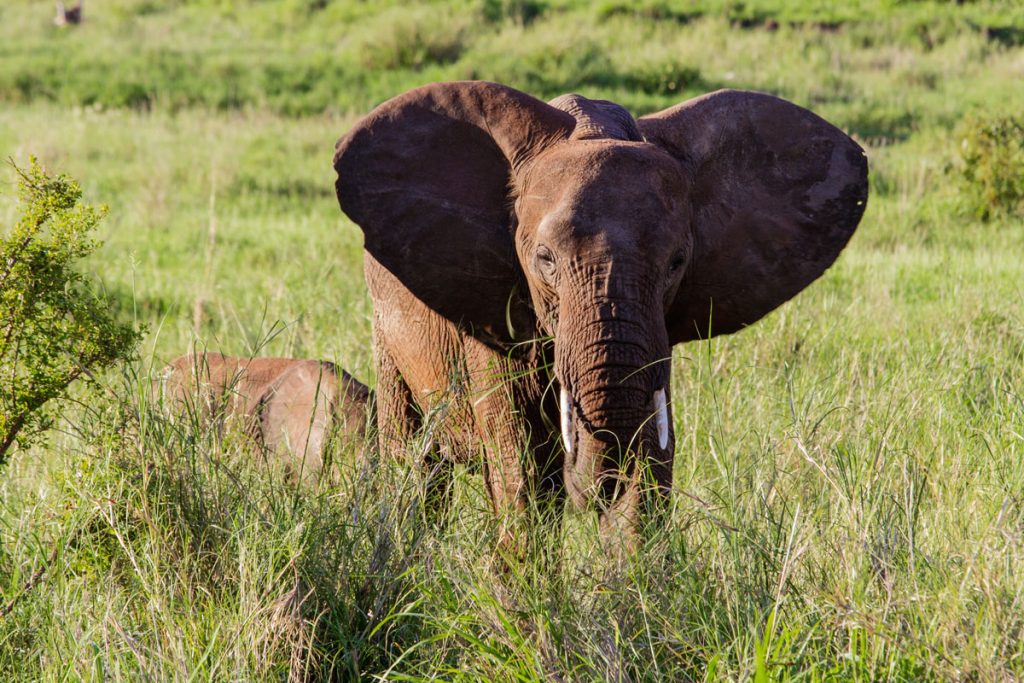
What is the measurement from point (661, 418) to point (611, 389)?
20 centimetres

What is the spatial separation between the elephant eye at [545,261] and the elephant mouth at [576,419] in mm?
334

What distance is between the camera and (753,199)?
4398mm

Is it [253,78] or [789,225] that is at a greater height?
[789,225]

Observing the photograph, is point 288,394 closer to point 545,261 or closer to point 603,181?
point 545,261

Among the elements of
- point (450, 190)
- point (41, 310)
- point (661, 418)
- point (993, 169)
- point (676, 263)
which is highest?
point (450, 190)

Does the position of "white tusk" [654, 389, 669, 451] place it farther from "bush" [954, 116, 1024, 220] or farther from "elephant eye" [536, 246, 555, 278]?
"bush" [954, 116, 1024, 220]

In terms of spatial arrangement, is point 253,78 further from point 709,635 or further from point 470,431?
point 709,635

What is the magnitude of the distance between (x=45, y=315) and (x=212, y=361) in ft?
8.15

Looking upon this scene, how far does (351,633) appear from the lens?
3.71 meters

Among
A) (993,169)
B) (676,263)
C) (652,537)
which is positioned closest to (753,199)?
(676,263)

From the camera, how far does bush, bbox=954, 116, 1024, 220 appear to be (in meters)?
10.2

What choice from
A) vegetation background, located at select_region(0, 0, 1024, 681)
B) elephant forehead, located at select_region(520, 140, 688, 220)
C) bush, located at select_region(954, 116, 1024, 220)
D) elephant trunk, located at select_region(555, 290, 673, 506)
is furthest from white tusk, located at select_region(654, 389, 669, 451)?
bush, located at select_region(954, 116, 1024, 220)

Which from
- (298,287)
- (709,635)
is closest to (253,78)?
(298,287)

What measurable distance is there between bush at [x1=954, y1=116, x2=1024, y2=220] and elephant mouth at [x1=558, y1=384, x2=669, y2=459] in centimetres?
711
